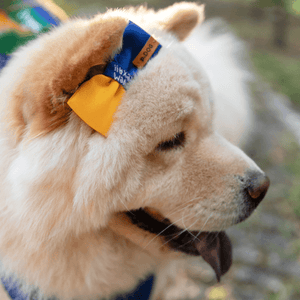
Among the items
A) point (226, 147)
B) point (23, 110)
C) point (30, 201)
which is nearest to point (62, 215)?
point (30, 201)

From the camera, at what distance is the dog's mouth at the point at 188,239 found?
1.51m

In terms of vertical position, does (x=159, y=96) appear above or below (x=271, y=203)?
above

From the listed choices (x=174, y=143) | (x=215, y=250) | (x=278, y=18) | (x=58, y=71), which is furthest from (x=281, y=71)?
(x=58, y=71)

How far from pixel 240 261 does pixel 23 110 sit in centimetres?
256

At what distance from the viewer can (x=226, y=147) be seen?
1529mm

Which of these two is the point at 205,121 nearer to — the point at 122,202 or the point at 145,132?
the point at 145,132

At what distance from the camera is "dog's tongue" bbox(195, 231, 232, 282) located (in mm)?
1649

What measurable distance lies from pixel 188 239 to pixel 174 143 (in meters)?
0.64

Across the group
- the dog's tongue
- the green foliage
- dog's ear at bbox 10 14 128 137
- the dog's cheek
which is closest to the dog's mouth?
the dog's tongue

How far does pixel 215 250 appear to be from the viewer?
1.72 m

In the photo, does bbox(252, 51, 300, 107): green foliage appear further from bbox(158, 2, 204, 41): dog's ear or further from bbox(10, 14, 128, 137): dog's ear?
bbox(10, 14, 128, 137): dog's ear

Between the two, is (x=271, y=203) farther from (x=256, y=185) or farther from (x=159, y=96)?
(x=159, y=96)

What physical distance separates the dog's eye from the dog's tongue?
2.09ft

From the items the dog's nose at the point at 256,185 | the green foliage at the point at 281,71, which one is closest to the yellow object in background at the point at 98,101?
the dog's nose at the point at 256,185
